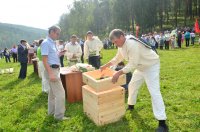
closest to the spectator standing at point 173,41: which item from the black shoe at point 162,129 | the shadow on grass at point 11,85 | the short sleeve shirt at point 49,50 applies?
the shadow on grass at point 11,85

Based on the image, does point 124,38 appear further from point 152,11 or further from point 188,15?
point 188,15

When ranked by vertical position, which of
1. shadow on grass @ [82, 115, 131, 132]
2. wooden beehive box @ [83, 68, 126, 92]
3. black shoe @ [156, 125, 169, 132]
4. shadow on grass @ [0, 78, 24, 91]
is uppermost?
wooden beehive box @ [83, 68, 126, 92]

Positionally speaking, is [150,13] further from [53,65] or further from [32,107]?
[53,65]

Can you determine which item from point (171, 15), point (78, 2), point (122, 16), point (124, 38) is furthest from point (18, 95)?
point (78, 2)

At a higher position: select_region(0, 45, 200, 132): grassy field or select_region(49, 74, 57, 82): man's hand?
select_region(49, 74, 57, 82): man's hand

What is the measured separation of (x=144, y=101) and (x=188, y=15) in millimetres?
50859

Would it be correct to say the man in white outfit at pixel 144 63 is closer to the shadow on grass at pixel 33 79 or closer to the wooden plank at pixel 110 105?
the wooden plank at pixel 110 105

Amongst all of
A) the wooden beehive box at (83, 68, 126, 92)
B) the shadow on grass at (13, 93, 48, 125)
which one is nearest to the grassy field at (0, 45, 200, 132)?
the shadow on grass at (13, 93, 48, 125)

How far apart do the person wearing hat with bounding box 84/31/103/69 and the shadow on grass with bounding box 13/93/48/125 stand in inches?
103

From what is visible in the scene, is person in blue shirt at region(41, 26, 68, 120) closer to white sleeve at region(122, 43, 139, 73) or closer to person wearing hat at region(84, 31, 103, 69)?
white sleeve at region(122, 43, 139, 73)

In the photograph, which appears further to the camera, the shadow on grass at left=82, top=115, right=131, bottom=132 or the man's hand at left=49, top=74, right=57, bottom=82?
the man's hand at left=49, top=74, right=57, bottom=82

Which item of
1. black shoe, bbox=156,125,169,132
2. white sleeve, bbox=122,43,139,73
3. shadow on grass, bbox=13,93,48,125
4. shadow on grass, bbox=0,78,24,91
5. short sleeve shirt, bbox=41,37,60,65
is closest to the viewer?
white sleeve, bbox=122,43,139,73

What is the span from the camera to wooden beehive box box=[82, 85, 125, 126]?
555 centimetres

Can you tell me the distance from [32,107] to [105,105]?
10.4ft
